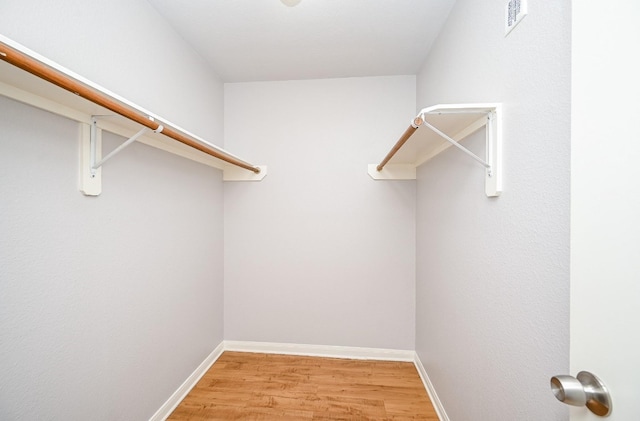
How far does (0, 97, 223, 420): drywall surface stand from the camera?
88cm

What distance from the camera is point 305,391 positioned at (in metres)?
1.84

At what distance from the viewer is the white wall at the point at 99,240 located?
882 mm

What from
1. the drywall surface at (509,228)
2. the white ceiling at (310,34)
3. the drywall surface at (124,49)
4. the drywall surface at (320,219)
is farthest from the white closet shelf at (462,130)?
the drywall surface at (124,49)

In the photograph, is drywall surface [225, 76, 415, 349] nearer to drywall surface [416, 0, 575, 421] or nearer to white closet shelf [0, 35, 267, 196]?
drywall surface [416, 0, 575, 421]

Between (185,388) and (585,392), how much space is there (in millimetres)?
2136

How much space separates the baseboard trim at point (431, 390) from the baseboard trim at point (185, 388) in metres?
1.67

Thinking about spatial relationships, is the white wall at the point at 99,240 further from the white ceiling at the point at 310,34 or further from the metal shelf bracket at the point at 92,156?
the white ceiling at the point at 310,34

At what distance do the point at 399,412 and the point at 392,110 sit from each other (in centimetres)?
222

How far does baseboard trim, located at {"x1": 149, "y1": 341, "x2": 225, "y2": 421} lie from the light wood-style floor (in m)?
0.03

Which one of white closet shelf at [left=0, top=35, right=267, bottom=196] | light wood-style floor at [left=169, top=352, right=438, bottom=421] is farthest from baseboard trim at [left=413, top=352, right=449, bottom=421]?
white closet shelf at [left=0, top=35, right=267, bottom=196]

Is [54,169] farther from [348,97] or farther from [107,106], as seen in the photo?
[348,97]

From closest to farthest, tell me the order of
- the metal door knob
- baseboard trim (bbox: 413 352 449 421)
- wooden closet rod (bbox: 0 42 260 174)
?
the metal door knob
wooden closet rod (bbox: 0 42 260 174)
baseboard trim (bbox: 413 352 449 421)

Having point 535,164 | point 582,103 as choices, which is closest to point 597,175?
point 582,103

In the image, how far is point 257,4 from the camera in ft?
4.79
